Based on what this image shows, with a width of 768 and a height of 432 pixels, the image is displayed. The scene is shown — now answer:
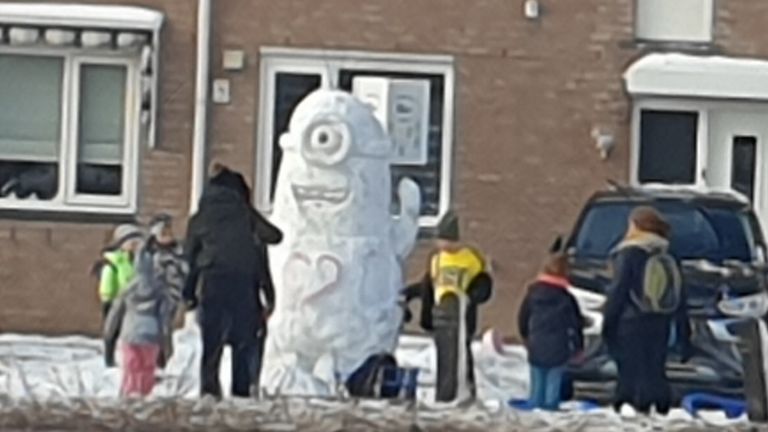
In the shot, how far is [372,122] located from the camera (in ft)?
50.1

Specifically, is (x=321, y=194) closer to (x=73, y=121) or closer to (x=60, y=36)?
(x=60, y=36)

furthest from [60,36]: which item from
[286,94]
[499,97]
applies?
[499,97]

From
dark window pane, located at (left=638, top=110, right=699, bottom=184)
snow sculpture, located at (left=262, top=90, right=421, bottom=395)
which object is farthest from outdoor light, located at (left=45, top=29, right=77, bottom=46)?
snow sculpture, located at (left=262, top=90, right=421, bottom=395)

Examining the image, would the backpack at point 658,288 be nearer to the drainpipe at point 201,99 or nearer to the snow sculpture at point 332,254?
the snow sculpture at point 332,254

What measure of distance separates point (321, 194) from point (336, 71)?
7.78 m

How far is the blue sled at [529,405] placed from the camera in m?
13.5

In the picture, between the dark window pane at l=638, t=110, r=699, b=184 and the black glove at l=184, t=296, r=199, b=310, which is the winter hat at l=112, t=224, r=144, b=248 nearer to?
the black glove at l=184, t=296, r=199, b=310

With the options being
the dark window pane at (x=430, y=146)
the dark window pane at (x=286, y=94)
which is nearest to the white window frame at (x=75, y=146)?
the dark window pane at (x=286, y=94)

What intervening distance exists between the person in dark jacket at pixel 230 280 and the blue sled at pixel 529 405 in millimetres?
1729

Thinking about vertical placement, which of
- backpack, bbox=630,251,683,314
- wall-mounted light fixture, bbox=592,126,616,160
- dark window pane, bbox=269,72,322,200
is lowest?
backpack, bbox=630,251,683,314

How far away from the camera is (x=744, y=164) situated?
74.4ft

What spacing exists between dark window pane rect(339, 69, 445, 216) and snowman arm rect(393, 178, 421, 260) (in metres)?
6.74

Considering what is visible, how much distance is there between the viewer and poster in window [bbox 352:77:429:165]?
73.6 ft

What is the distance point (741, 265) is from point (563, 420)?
5.44 m
